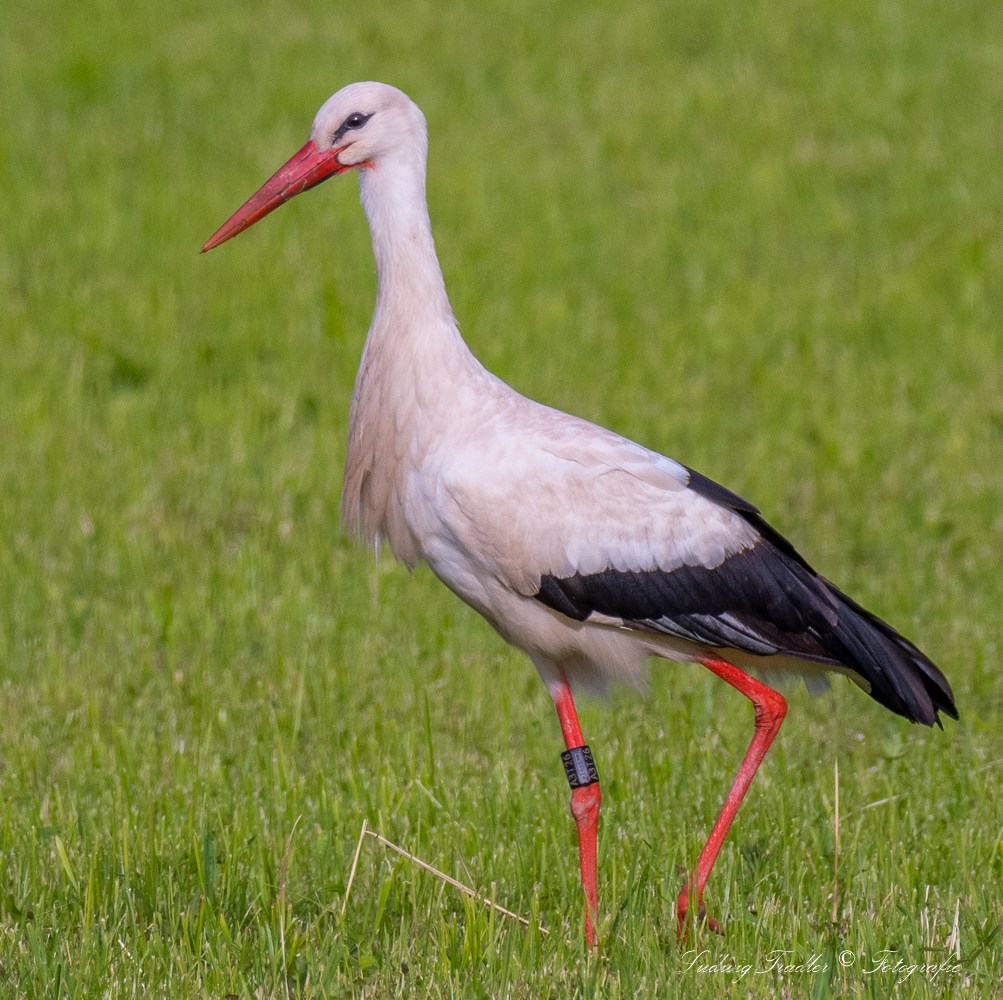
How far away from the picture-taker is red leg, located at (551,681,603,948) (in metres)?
4.22

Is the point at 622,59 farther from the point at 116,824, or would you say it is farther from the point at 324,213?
the point at 116,824

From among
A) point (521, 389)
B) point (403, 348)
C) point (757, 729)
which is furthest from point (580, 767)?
point (521, 389)

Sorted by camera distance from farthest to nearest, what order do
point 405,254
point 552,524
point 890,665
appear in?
point 890,665 → point 405,254 → point 552,524

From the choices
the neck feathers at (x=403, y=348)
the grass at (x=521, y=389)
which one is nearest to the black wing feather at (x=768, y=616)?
the grass at (x=521, y=389)

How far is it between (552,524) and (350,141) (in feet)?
4.14

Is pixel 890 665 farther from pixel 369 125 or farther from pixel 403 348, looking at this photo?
pixel 369 125

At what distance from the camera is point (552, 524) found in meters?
4.18

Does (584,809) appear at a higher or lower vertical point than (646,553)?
lower

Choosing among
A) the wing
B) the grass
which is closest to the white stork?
the wing

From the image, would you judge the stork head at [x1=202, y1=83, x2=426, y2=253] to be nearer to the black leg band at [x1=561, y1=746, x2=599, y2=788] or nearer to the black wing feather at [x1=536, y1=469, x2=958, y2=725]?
the black wing feather at [x1=536, y1=469, x2=958, y2=725]

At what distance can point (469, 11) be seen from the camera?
47.5ft

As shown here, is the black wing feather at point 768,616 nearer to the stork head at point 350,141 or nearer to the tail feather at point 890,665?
the tail feather at point 890,665

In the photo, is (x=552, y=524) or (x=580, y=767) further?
(x=580, y=767)

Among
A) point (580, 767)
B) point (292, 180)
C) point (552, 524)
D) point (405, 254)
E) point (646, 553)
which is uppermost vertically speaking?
point (292, 180)
